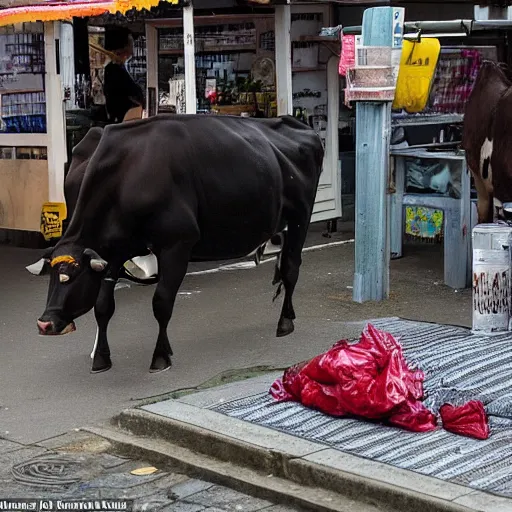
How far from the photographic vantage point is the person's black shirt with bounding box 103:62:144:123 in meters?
11.5

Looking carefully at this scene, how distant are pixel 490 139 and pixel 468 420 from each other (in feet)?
13.3

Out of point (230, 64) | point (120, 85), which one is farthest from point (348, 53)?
point (120, 85)

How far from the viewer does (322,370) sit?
Answer: 21.0 feet

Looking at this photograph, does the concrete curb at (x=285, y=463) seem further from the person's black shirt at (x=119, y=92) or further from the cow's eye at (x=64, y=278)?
the person's black shirt at (x=119, y=92)

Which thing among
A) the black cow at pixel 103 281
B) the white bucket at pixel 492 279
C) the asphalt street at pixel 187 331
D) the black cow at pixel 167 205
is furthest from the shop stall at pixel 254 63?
the white bucket at pixel 492 279

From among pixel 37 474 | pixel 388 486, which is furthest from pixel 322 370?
pixel 37 474

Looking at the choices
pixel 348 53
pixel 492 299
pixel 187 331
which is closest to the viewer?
pixel 492 299

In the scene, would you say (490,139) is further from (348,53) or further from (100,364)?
(100,364)

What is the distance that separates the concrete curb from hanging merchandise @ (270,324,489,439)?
1.40 ft

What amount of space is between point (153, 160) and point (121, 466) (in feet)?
7.13

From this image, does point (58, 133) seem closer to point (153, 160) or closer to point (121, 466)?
point (153, 160)

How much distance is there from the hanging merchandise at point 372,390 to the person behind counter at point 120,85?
5611 millimetres

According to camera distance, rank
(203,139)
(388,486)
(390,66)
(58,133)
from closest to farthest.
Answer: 1. (388,486)
2. (203,139)
3. (390,66)
4. (58,133)

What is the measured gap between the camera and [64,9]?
10.1 m
